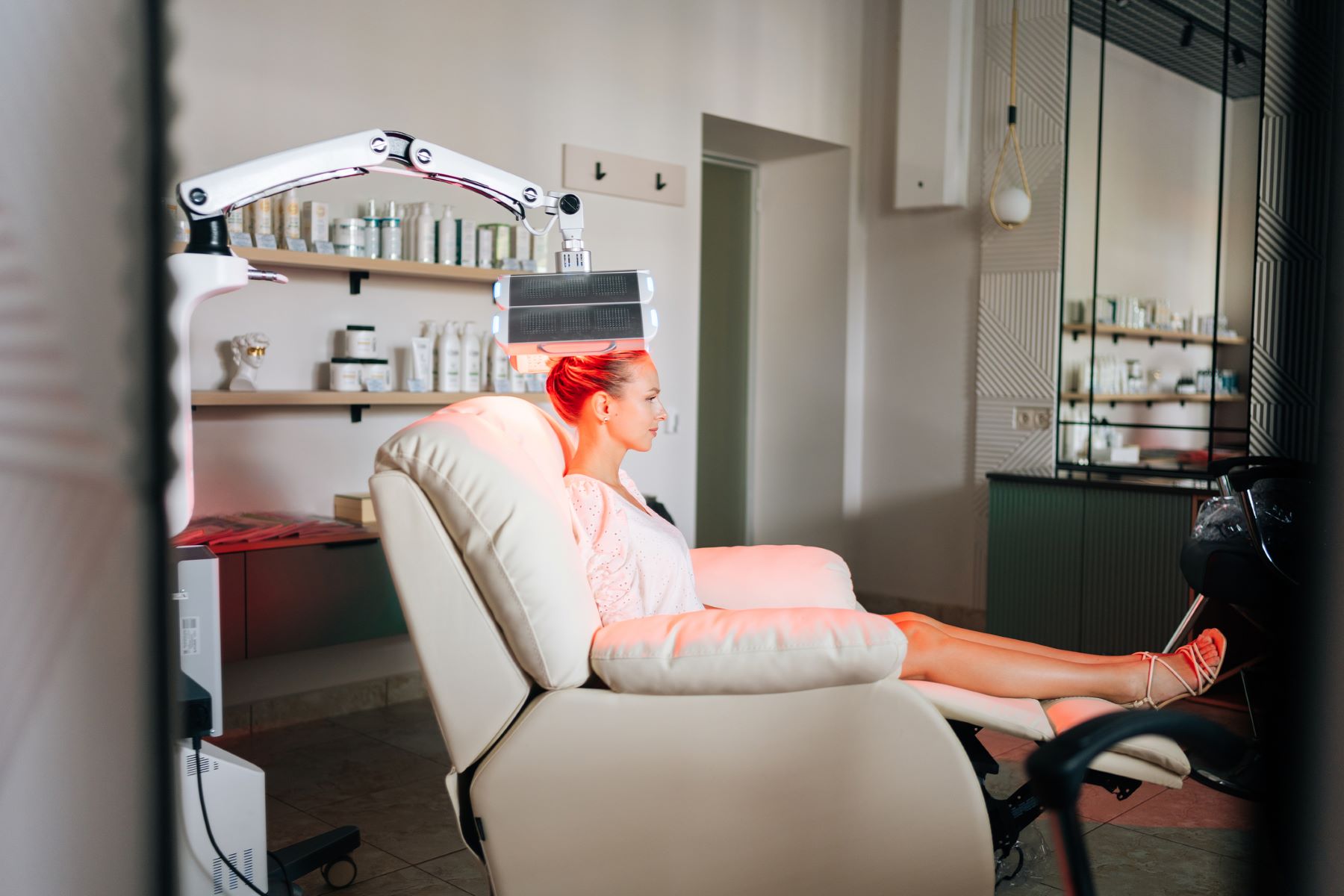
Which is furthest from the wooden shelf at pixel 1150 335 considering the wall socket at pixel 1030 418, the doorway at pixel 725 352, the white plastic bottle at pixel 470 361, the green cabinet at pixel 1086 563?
the white plastic bottle at pixel 470 361

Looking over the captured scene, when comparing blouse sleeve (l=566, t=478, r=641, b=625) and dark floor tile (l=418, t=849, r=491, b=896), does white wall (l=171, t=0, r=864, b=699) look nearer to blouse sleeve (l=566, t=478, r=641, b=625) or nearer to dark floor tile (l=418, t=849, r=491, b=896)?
dark floor tile (l=418, t=849, r=491, b=896)

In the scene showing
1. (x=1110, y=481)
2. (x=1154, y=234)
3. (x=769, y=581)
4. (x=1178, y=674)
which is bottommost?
(x=1178, y=674)

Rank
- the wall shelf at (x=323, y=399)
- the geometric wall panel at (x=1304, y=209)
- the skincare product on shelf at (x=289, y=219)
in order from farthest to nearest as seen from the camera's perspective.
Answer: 1. the skincare product on shelf at (x=289, y=219)
2. the wall shelf at (x=323, y=399)
3. the geometric wall panel at (x=1304, y=209)

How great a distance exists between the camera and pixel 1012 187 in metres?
4.78

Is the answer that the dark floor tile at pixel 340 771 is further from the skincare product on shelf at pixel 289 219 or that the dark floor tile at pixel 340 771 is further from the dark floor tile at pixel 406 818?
the skincare product on shelf at pixel 289 219

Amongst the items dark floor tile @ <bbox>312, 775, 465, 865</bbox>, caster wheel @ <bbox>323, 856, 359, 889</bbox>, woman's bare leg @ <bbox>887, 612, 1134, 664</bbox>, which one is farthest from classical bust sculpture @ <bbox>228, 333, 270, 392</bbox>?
woman's bare leg @ <bbox>887, 612, 1134, 664</bbox>

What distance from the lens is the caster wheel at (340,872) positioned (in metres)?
2.37

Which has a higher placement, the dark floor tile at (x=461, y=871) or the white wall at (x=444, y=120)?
the white wall at (x=444, y=120)

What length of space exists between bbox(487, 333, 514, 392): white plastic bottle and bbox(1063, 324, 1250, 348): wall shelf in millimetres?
2591

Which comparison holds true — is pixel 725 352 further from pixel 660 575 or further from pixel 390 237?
pixel 660 575

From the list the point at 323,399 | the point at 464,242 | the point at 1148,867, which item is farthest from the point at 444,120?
the point at 1148,867

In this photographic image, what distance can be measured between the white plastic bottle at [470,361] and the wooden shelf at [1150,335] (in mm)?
2705

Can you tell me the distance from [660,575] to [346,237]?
188 cm

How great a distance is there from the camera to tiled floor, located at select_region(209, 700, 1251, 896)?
2.42m
